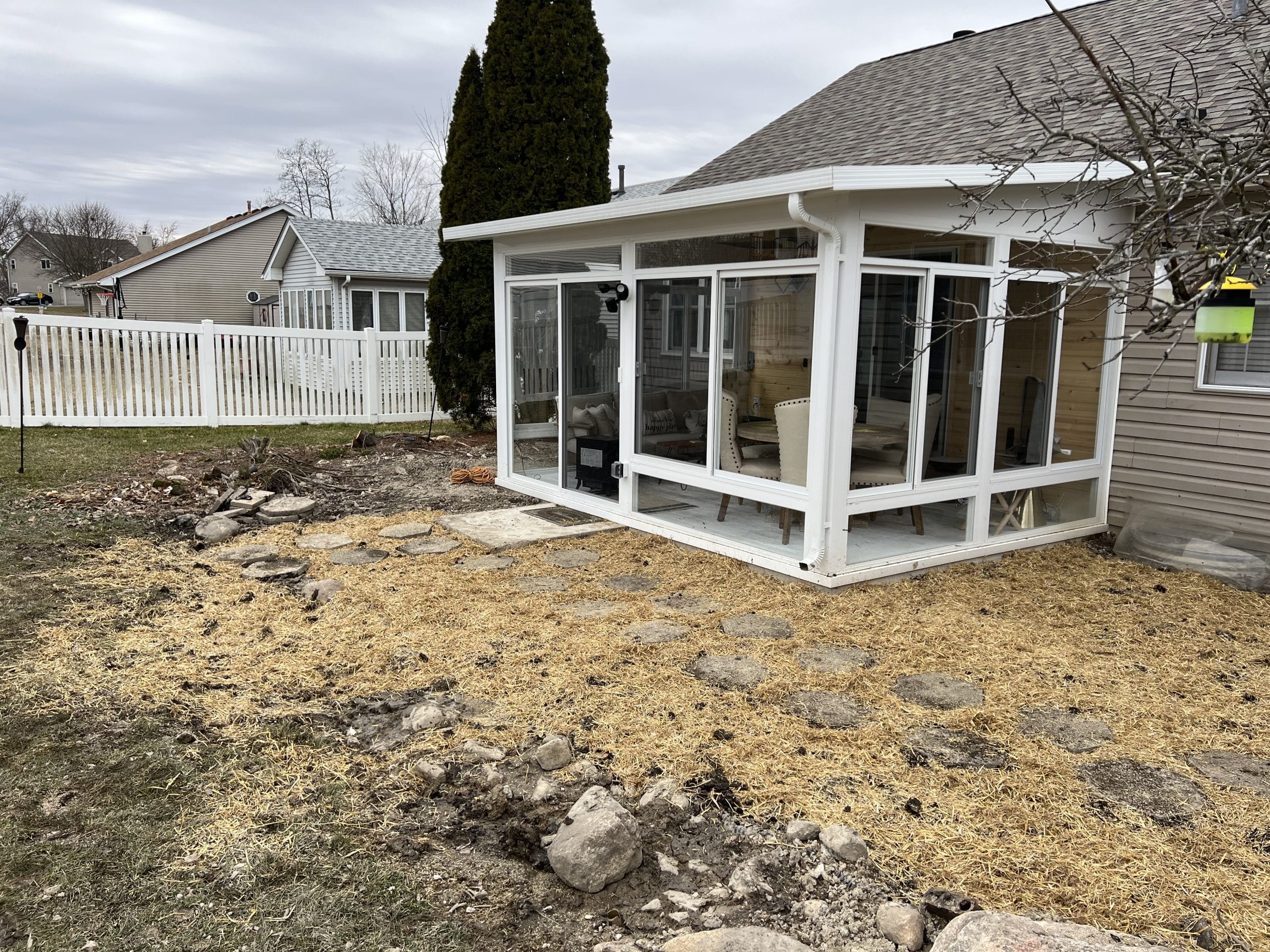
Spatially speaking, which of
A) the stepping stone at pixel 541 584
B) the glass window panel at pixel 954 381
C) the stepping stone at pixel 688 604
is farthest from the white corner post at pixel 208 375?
the glass window panel at pixel 954 381

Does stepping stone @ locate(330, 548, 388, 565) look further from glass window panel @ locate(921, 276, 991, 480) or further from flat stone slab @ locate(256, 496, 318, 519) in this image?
glass window panel @ locate(921, 276, 991, 480)

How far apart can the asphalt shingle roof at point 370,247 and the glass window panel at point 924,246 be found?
1431 centimetres

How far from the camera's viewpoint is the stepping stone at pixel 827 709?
11.9 ft

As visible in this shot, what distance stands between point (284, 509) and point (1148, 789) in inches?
254

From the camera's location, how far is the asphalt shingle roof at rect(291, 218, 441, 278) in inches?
732

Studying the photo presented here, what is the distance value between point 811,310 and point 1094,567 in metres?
2.91

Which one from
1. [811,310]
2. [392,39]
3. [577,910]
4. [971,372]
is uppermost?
[392,39]

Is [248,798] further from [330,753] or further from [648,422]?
[648,422]

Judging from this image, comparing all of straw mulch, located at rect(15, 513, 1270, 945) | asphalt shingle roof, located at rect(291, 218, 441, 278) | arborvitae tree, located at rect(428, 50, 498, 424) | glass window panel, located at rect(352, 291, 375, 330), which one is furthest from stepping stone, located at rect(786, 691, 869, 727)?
glass window panel, located at rect(352, 291, 375, 330)

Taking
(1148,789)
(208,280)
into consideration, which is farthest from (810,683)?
(208,280)

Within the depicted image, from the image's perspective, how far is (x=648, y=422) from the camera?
6.59m

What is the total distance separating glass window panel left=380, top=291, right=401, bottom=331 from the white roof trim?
46.5 feet

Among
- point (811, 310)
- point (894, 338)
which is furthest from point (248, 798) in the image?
point (894, 338)

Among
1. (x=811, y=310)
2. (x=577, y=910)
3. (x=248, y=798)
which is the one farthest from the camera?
(x=811, y=310)
